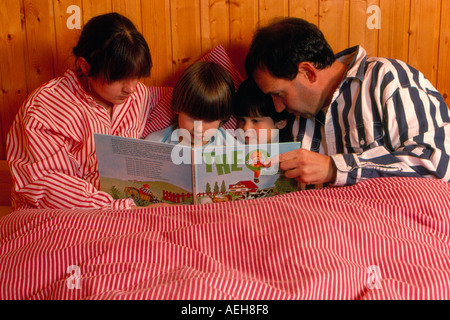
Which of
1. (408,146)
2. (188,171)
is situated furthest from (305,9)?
(188,171)

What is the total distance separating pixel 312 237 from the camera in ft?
2.72

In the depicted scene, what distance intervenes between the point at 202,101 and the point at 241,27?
42 centimetres

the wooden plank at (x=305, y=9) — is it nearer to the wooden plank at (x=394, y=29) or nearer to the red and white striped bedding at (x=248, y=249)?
the wooden plank at (x=394, y=29)

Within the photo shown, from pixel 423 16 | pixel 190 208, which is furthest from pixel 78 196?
pixel 423 16

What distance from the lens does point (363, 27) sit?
157cm

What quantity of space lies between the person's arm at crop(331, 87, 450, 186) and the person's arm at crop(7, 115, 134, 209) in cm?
65

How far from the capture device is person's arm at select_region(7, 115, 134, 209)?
117cm

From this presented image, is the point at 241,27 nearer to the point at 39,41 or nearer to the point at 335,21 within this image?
the point at 335,21

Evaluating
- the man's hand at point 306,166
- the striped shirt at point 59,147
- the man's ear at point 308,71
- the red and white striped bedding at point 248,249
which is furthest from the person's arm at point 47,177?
the man's ear at point 308,71

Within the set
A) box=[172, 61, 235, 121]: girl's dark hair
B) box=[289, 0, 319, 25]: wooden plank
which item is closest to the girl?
box=[172, 61, 235, 121]: girl's dark hair

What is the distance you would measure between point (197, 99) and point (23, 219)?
2.07 feet

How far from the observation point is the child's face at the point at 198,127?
1.38 m

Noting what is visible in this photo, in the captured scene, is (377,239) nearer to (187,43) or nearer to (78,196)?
(78,196)
